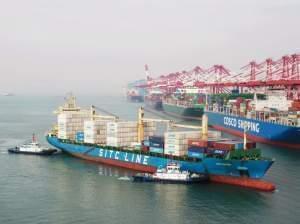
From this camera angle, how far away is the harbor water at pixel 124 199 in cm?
3019

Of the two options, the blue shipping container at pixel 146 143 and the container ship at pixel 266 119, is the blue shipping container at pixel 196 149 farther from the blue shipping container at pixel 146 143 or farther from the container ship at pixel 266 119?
the container ship at pixel 266 119

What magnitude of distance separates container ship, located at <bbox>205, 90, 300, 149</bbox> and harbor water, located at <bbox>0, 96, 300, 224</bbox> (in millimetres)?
13183

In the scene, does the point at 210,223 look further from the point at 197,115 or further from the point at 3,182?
the point at 197,115

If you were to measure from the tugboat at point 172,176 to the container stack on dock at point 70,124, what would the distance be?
1772 centimetres

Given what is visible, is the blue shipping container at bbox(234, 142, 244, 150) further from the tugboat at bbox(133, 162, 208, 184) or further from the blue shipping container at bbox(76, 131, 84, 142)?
the blue shipping container at bbox(76, 131, 84, 142)

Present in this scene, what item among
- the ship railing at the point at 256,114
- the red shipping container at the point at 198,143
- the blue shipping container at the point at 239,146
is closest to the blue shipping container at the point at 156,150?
the red shipping container at the point at 198,143

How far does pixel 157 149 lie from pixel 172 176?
207 inches

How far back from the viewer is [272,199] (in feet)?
112

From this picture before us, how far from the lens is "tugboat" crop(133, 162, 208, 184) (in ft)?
126

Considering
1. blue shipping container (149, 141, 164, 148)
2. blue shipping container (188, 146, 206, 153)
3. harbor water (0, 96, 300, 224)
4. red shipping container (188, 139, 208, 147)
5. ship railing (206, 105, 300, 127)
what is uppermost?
ship railing (206, 105, 300, 127)

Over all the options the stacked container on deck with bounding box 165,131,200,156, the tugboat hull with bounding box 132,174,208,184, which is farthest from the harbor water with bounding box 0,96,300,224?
the stacked container on deck with bounding box 165,131,200,156

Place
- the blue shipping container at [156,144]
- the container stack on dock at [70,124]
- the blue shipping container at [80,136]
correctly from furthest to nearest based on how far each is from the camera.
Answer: the container stack on dock at [70,124] → the blue shipping container at [80,136] → the blue shipping container at [156,144]

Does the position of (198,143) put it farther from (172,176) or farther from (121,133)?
(121,133)

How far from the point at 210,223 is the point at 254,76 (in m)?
61.9
